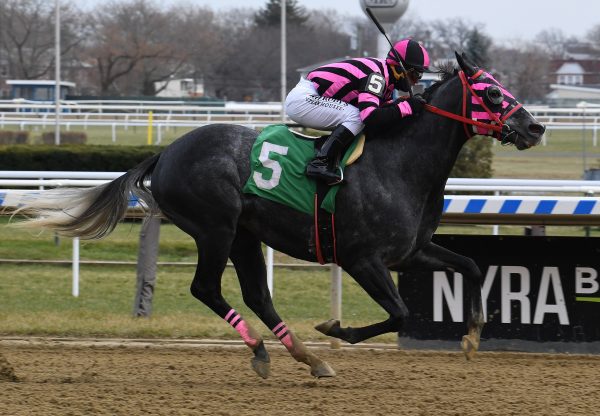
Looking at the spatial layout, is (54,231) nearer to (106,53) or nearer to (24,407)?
(24,407)

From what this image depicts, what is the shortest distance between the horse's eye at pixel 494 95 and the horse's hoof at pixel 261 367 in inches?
69.2

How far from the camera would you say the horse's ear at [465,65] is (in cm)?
529

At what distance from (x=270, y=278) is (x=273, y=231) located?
7.13 feet

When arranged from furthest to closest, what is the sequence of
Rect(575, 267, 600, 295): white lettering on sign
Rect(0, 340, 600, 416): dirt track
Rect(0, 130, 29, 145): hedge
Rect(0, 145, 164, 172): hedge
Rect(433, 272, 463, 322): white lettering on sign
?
Rect(0, 130, 29, 145): hedge
Rect(0, 145, 164, 172): hedge
Rect(433, 272, 463, 322): white lettering on sign
Rect(575, 267, 600, 295): white lettering on sign
Rect(0, 340, 600, 416): dirt track

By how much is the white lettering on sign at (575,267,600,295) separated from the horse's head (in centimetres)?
164

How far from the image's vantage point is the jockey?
5270 mm

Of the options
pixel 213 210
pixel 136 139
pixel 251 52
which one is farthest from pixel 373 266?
pixel 251 52

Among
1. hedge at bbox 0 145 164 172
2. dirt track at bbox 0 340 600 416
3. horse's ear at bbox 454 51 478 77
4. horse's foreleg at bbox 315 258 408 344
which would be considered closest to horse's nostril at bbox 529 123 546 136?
horse's ear at bbox 454 51 478 77

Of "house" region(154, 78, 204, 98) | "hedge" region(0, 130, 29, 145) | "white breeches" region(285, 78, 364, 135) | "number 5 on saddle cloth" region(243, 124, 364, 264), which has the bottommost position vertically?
"number 5 on saddle cloth" region(243, 124, 364, 264)

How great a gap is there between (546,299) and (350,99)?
2.06m

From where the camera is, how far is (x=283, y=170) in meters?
5.38

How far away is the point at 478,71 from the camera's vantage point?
5.33 m

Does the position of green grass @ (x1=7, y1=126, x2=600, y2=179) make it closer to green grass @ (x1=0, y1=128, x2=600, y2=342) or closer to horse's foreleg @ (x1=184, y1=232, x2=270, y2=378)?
green grass @ (x1=0, y1=128, x2=600, y2=342)

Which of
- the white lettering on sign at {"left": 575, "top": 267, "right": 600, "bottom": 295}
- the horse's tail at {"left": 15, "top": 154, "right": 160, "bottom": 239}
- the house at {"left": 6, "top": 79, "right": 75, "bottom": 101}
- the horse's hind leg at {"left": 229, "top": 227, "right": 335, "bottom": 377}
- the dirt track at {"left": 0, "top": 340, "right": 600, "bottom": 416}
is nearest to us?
the dirt track at {"left": 0, "top": 340, "right": 600, "bottom": 416}
